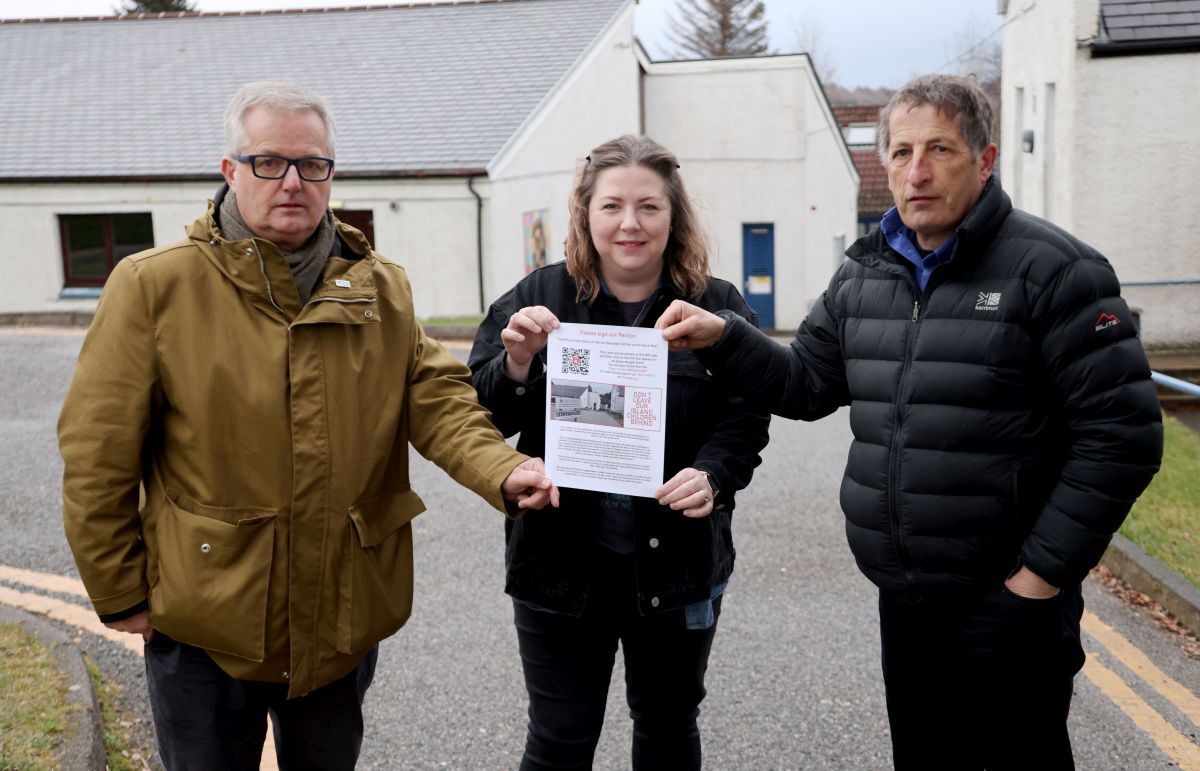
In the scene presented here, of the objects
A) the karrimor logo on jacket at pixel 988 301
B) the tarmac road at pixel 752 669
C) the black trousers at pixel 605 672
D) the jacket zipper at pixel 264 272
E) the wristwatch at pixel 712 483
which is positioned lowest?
the tarmac road at pixel 752 669

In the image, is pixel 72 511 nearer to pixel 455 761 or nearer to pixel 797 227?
pixel 455 761

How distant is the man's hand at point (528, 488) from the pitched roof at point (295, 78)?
20.5m

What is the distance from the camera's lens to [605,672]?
3201 millimetres

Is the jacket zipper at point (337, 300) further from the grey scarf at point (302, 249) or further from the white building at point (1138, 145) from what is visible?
the white building at point (1138, 145)

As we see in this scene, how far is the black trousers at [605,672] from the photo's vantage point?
123 inches

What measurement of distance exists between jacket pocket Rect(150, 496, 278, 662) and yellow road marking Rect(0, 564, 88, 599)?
360cm

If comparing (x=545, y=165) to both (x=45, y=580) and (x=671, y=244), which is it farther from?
(x=671, y=244)

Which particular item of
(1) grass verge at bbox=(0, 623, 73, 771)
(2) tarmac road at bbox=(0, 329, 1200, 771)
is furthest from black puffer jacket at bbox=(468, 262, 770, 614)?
(1) grass verge at bbox=(0, 623, 73, 771)

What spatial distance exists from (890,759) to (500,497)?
2.13m

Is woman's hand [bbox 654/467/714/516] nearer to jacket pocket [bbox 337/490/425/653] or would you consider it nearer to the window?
jacket pocket [bbox 337/490/425/653]

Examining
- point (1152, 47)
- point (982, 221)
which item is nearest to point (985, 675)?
point (982, 221)

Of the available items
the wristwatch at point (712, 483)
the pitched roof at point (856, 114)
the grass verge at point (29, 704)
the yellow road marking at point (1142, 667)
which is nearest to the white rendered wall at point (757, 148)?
the pitched roof at point (856, 114)

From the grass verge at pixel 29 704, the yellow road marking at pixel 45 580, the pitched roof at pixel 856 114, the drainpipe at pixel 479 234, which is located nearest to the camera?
the grass verge at pixel 29 704

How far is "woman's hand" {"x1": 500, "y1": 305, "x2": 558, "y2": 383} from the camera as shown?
117 inches
